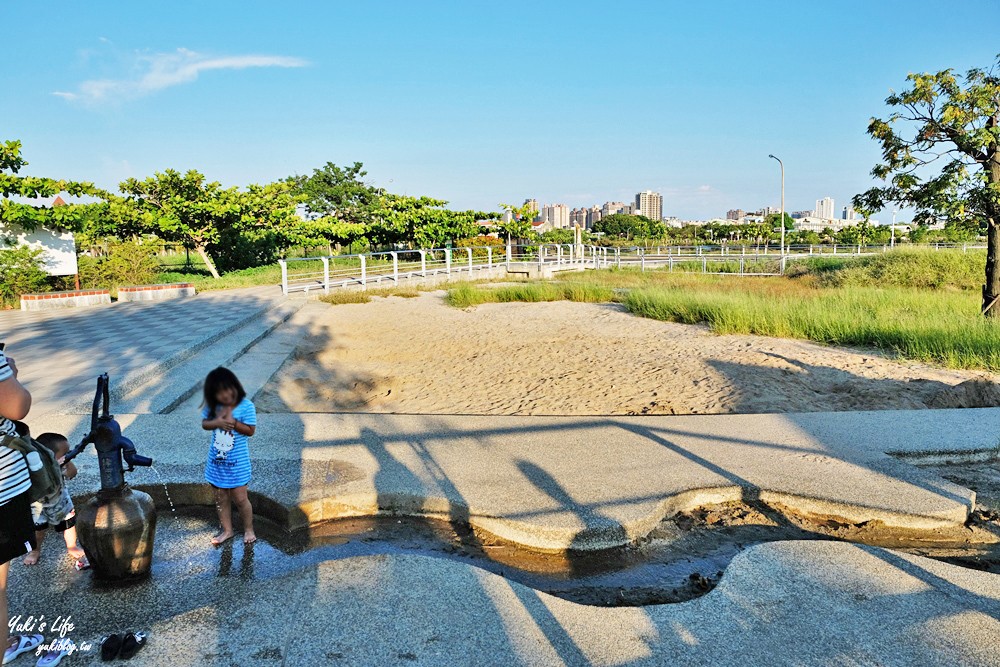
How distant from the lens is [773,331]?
442 inches

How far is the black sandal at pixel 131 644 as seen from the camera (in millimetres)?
2660

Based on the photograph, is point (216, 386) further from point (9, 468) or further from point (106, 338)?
point (106, 338)

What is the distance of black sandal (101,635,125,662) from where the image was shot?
8.70ft

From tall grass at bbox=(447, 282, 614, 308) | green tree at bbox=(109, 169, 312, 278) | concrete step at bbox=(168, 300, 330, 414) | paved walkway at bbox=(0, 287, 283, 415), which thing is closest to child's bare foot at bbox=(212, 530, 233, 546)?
concrete step at bbox=(168, 300, 330, 414)

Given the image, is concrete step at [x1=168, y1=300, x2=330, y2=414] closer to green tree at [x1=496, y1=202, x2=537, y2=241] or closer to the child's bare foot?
the child's bare foot

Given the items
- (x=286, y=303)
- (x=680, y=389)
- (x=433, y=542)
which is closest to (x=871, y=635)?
(x=433, y=542)

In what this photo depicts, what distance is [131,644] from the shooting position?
269 centimetres

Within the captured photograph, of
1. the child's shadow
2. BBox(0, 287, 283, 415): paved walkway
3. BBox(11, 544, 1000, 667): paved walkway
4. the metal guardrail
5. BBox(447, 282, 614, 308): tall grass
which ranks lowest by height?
the child's shadow

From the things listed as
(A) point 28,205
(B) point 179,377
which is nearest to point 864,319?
(B) point 179,377

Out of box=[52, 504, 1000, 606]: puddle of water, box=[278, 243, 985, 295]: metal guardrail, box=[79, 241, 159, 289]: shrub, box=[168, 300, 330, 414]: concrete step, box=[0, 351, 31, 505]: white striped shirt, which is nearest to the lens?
box=[0, 351, 31, 505]: white striped shirt

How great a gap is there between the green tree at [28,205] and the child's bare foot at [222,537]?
609 inches

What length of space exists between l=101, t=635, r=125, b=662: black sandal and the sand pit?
485cm

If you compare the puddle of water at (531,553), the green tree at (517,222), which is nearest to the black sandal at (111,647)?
the puddle of water at (531,553)

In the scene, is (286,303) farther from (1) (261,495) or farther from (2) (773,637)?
(2) (773,637)
